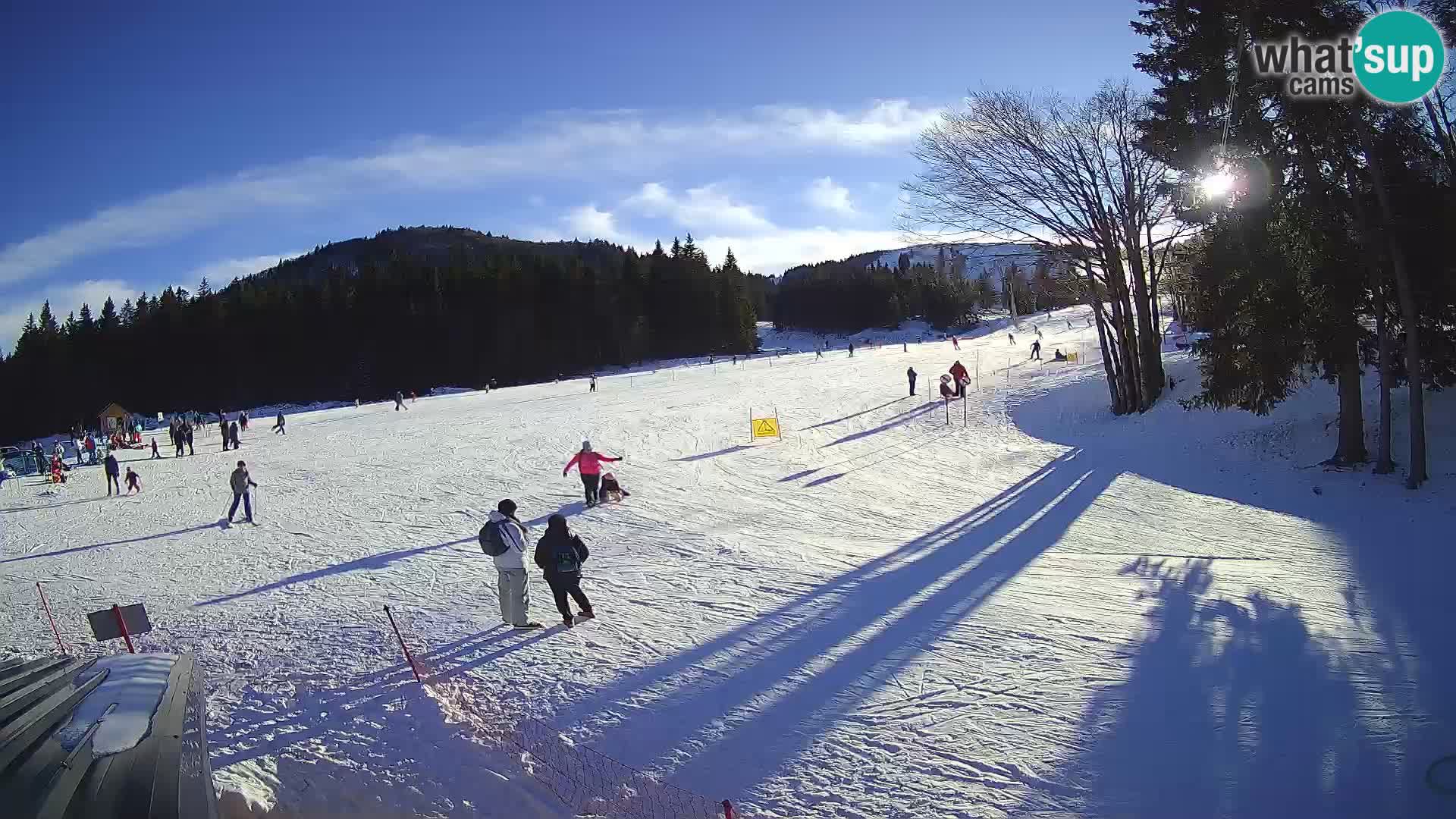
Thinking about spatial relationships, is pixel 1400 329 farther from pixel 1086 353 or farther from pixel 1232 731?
pixel 1086 353

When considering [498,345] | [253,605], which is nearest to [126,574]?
[253,605]

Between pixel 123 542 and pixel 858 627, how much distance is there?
50.0ft

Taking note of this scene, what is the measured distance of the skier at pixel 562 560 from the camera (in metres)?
8.61

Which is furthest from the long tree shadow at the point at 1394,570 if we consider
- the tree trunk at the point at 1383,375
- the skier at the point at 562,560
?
the skier at the point at 562,560

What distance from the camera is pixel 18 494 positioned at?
77.7ft

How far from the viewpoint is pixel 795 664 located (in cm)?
769

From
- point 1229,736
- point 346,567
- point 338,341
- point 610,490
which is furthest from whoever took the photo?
point 338,341

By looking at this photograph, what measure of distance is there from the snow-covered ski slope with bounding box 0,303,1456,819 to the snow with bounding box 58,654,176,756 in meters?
1.22

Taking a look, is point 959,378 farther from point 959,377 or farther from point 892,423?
point 892,423

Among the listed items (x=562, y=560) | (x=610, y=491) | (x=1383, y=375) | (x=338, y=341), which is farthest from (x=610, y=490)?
(x=338, y=341)

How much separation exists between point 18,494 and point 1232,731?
3100 cm

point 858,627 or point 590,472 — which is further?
point 590,472

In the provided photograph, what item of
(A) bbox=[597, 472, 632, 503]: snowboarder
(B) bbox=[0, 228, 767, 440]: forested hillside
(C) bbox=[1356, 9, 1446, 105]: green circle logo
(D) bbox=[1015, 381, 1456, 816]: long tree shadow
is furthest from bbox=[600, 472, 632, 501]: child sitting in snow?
(B) bbox=[0, 228, 767, 440]: forested hillside

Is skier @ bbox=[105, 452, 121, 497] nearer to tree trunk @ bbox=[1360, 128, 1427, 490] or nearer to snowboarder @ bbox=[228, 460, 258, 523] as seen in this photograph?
snowboarder @ bbox=[228, 460, 258, 523]
